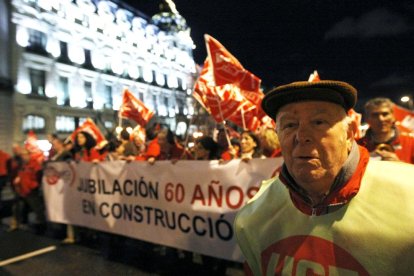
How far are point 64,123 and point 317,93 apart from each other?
41.2 meters

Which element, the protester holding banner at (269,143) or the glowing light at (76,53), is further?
the glowing light at (76,53)

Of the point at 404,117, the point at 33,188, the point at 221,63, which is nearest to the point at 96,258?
the point at 33,188

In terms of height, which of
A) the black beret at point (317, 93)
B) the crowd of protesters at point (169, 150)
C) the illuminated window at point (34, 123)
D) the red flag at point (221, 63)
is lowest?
the crowd of protesters at point (169, 150)

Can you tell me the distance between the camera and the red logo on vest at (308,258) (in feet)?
3.88

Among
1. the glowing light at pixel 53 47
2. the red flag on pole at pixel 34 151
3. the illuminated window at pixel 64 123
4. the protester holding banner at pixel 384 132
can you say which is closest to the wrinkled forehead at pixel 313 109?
the protester holding banner at pixel 384 132

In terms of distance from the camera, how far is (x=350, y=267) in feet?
3.85

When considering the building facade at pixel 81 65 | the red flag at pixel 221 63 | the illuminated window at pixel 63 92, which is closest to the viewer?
the red flag at pixel 221 63

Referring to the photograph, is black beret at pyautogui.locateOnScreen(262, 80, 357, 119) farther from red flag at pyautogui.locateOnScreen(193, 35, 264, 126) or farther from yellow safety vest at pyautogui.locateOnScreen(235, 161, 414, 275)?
red flag at pyautogui.locateOnScreen(193, 35, 264, 126)

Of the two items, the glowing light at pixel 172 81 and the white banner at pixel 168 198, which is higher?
the glowing light at pixel 172 81

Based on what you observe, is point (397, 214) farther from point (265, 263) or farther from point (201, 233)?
point (201, 233)

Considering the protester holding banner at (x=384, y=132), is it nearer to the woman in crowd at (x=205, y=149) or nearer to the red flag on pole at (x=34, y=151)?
the woman in crowd at (x=205, y=149)

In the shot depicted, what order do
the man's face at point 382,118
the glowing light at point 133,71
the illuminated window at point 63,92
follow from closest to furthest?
the man's face at point 382,118 → the illuminated window at point 63,92 → the glowing light at point 133,71

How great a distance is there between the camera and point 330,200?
1.25m

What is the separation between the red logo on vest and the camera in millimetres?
1182
